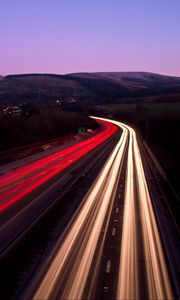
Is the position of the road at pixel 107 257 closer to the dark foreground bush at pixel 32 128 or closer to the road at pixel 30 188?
the road at pixel 30 188

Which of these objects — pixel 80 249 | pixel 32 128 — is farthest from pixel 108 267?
pixel 32 128

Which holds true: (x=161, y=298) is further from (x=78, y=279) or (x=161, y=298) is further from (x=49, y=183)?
(x=49, y=183)

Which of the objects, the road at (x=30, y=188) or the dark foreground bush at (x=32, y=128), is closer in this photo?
the road at (x=30, y=188)

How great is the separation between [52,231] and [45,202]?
25.2ft

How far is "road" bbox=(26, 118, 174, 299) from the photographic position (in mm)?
14133

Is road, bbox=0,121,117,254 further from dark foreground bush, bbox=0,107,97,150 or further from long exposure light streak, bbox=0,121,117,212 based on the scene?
dark foreground bush, bbox=0,107,97,150

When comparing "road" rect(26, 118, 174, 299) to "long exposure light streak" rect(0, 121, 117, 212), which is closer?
"road" rect(26, 118, 174, 299)

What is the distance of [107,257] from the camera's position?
17766 mm

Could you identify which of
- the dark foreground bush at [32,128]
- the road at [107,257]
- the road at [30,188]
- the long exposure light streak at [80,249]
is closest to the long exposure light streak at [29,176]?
the road at [30,188]

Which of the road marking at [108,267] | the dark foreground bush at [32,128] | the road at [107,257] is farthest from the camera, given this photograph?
the dark foreground bush at [32,128]

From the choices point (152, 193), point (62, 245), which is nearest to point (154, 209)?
point (152, 193)

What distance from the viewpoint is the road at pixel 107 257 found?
1413cm

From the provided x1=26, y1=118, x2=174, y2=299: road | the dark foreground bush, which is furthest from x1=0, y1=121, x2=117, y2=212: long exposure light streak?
the dark foreground bush

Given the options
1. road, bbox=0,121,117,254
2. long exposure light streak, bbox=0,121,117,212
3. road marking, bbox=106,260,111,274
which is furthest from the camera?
long exposure light streak, bbox=0,121,117,212
